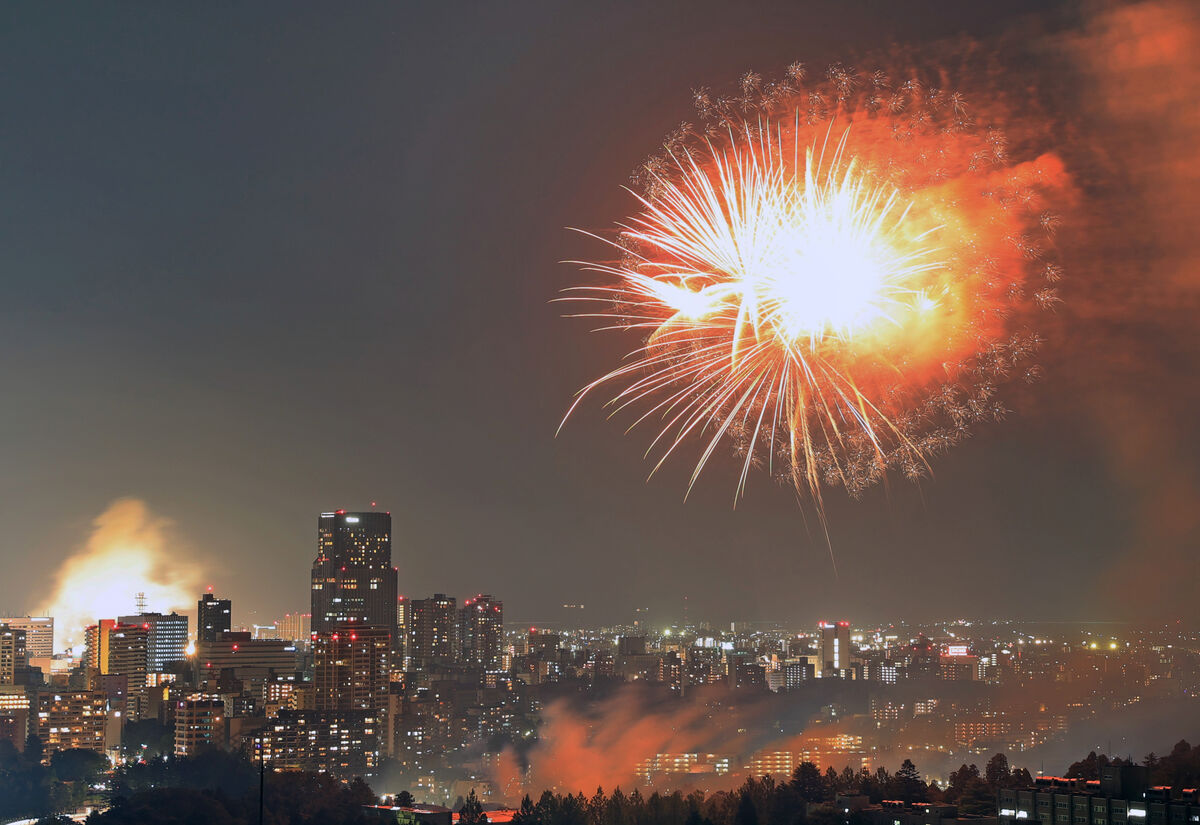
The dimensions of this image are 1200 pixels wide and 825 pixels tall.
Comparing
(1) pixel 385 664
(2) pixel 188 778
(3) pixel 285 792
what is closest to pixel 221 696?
(1) pixel 385 664

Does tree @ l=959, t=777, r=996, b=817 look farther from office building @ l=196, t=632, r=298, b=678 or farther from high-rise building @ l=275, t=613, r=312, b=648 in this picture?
high-rise building @ l=275, t=613, r=312, b=648

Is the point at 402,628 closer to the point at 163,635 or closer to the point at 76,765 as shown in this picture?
the point at 163,635

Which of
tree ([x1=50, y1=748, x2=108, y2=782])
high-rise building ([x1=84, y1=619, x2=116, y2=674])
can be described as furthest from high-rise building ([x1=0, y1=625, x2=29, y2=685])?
tree ([x1=50, y1=748, x2=108, y2=782])

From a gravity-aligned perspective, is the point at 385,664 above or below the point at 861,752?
above

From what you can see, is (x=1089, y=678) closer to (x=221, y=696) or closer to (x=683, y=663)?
(x=683, y=663)

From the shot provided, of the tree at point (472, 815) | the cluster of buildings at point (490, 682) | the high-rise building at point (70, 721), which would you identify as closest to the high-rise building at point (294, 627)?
the cluster of buildings at point (490, 682)

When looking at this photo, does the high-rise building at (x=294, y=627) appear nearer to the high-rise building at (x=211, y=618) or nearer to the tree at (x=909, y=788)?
the high-rise building at (x=211, y=618)
